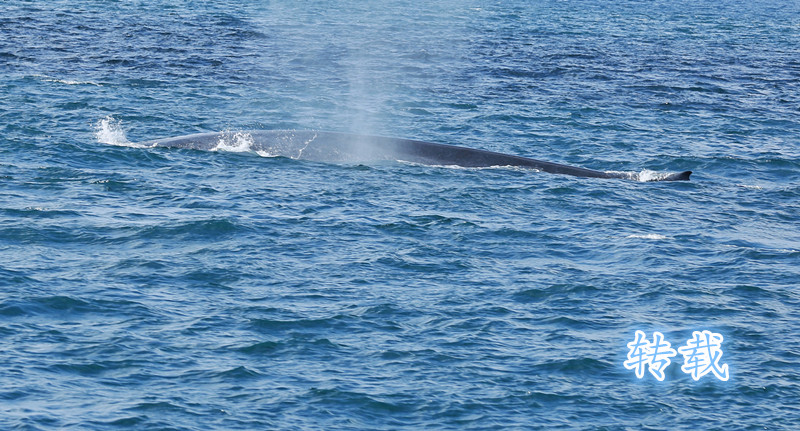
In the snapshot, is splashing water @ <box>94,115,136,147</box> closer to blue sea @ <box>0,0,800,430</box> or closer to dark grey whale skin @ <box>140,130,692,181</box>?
blue sea @ <box>0,0,800,430</box>

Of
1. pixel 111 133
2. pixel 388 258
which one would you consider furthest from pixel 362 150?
pixel 388 258

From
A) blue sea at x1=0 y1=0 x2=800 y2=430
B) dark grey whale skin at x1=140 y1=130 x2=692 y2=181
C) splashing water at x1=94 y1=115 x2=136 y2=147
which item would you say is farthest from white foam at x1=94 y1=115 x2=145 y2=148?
dark grey whale skin at x1=140 y1=130 x2=692 y2=181

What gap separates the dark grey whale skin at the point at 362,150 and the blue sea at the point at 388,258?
0.71m

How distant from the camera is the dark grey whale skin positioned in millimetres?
40250

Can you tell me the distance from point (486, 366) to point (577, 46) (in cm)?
6340

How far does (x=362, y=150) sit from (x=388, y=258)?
11.3 metres

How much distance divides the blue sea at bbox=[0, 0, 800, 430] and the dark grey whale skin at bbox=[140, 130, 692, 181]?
709 mm

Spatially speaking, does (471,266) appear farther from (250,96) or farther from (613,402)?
(250,96)

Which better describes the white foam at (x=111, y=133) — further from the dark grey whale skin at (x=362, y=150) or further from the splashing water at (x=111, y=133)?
the dark grey whale skin at (x=362, y=150)

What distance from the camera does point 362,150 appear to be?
40875 millimetres

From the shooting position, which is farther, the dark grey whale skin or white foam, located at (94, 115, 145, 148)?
white foam, located at (94, 115, 145, 148)

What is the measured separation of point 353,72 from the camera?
67312 mm

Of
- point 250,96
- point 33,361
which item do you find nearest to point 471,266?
point 33,361

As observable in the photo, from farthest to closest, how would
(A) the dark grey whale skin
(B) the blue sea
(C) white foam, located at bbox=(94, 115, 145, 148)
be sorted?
(C) white foam, located at bbox=(94, 115, 145, 148) → (A) the dark grey whale skin → (B) the blue sea
